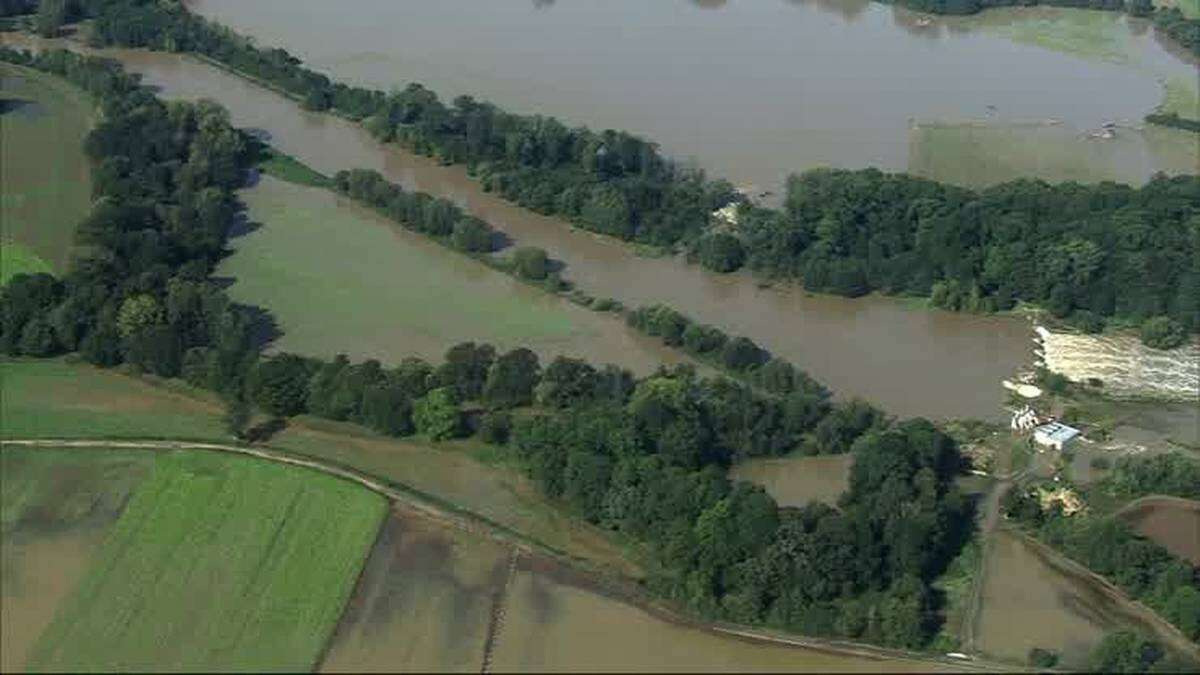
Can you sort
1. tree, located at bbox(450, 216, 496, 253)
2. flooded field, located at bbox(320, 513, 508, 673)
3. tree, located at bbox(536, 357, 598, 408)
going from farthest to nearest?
tree, located at bbox(450, 216, 496, 253), tree, located at bbox(536, 357, 598, 408), flooded field, located at bbox(320, 513, 508, 673)

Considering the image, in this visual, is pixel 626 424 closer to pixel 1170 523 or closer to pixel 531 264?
pixel 531 264

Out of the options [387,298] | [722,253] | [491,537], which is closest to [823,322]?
[722,253]

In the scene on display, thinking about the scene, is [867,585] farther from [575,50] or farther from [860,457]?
[575,50]

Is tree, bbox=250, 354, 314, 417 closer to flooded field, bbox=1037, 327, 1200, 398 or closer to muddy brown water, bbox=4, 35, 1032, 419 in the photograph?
muddy brown water, bbox=4, 35, 1032, 419

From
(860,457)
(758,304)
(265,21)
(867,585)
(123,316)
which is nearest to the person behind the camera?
(867,585)

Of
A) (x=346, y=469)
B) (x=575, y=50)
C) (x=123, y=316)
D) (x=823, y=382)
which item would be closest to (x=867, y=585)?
(x=823, y=382)

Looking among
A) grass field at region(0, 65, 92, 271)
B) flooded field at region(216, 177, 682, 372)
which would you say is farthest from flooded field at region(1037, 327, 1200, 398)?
grass field at region(0, 65, 92, 271)
